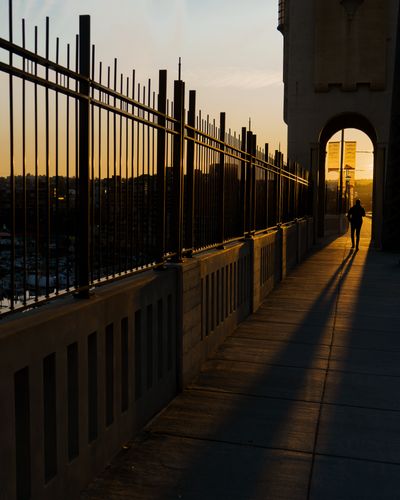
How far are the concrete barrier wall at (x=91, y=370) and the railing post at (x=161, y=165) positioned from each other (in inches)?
11.4

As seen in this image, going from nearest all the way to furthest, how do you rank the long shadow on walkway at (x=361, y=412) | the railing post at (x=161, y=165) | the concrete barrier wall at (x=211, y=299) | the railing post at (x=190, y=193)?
the long shadow on walkway at (x=361, y=412) < the railing post at (x=161, y=165) < the concrete barrier wall at (x=211, y=299) < the railing post at (x=190, y=193)

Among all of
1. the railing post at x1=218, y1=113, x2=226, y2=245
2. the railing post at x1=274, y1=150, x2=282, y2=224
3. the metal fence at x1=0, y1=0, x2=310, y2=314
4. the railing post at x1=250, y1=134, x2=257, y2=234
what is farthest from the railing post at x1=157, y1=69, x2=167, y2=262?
the railing post at x1=274, y1=150, x2=282, y2=224

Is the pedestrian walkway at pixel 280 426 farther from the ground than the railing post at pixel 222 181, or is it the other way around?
the railing post at pixel 222 181

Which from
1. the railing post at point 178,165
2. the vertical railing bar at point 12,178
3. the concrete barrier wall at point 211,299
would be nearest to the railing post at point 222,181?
the concrete barrier wall at point 211,299

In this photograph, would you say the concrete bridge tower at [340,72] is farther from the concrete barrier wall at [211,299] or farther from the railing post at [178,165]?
the railing post at [178,165]

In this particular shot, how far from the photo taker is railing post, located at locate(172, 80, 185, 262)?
5883mm

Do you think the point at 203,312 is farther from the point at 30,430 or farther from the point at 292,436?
the point at 30,430

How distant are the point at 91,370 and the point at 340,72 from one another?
90.6ft

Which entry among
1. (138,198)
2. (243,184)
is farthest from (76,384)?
(243,184)

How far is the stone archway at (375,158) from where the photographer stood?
27.8 metres

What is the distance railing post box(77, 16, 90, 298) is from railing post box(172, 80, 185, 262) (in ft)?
6.23

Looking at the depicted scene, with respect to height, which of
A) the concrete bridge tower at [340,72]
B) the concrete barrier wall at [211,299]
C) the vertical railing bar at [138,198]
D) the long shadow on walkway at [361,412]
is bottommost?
the long shadow on walkway at [361,412]

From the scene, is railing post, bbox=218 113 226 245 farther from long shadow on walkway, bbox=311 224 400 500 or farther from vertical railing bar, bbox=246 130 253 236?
long shadow on walkway, bbox=311 224 400 500

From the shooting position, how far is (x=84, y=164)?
403 cm
